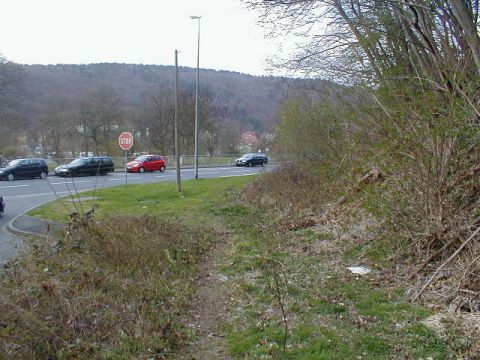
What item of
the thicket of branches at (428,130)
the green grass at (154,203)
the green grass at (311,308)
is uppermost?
the thicket of branches at (428,130)

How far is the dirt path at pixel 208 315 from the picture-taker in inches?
178

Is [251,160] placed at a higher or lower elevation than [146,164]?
lower

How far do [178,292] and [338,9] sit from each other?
8.30 meters

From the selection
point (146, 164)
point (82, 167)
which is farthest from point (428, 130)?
point (146, 164)

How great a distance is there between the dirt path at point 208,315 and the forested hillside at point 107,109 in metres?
34.5

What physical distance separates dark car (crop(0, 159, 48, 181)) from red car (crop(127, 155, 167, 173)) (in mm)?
9086

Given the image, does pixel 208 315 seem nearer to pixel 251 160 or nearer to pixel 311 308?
pixel 311 308

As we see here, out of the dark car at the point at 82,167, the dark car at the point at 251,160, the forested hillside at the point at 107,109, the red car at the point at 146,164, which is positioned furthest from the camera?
the dark car at the point at 251,160

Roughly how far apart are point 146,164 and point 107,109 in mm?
15657

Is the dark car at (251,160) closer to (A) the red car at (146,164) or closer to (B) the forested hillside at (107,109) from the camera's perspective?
(B) the forested hillside at (107,109)

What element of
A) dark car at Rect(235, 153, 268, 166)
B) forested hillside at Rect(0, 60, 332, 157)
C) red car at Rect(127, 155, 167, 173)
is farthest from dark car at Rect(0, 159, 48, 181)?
dark car at Rect(235, 153, 268, 166)

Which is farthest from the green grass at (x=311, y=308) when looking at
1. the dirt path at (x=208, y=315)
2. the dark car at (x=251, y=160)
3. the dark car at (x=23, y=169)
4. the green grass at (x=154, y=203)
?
A: the dark car at (x=251, y=160)

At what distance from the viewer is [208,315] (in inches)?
218

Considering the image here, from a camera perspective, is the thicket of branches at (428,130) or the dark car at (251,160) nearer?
the thicket of branches at (428,130)
